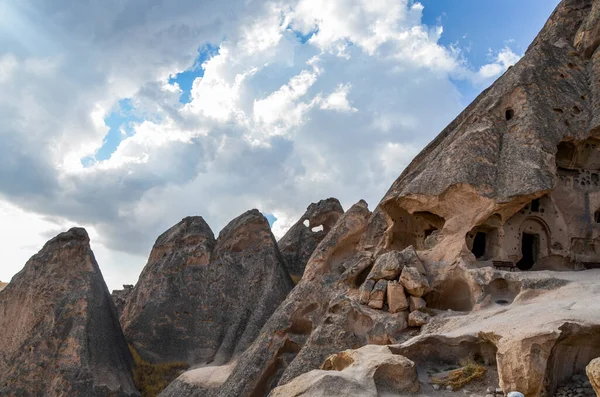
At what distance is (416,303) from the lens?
1149cm

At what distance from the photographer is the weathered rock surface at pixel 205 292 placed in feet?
59.8

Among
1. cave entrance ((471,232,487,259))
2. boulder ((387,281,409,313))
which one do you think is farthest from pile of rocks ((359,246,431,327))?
cave entrance ((471,232,487,259))

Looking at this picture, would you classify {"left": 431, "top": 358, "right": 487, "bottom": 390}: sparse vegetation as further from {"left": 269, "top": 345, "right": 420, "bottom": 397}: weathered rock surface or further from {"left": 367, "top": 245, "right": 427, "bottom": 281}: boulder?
{"left": 367, "top": 245, "right": 427, "bottom": 281}: boulder

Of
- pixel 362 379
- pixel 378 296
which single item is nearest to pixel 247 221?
pixel 378 296

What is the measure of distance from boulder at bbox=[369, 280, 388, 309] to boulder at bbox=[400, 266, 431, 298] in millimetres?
420

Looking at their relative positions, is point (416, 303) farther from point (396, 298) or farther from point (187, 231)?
point (187, 231)

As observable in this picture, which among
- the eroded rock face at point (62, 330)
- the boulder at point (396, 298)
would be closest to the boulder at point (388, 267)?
the boulder at point (396, 298)

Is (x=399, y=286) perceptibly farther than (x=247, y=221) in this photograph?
No

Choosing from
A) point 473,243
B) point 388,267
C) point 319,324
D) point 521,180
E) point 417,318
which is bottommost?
point 417,318

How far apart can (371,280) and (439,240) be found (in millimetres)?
1947

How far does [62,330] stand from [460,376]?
37.3 ft

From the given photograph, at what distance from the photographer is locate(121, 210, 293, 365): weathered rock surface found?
1823 cm

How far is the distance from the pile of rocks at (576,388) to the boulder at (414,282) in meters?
4.30

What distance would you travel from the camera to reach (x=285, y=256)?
22.9 meters
